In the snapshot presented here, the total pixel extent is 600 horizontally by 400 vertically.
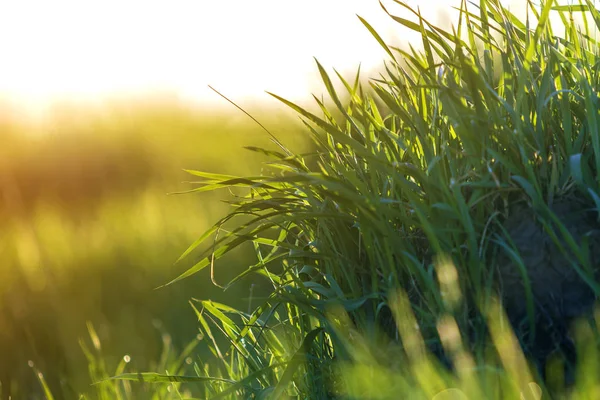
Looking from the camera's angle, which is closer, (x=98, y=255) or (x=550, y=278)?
(x=550, y=278)

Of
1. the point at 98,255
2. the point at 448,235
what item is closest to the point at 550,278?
the point at 448,235

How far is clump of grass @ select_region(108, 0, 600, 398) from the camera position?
1.53 metres

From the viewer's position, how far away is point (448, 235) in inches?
63.4

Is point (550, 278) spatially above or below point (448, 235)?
below

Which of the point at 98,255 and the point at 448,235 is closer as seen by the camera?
the point at 448,235

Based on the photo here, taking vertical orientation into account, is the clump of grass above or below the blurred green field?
above

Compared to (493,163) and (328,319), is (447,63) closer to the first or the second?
(493,163)

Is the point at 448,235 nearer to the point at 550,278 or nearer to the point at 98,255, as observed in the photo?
the point at 550,278

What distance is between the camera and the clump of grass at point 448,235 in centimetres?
153

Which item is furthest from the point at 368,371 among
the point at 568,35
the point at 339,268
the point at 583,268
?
the point at 568,35

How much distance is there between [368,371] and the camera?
5.14 ft

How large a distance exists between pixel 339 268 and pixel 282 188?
28 centimetres

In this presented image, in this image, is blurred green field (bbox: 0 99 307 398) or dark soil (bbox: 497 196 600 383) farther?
blurred green field (bbox: 0 99 307 398)

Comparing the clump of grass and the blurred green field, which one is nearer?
the clump of grass
